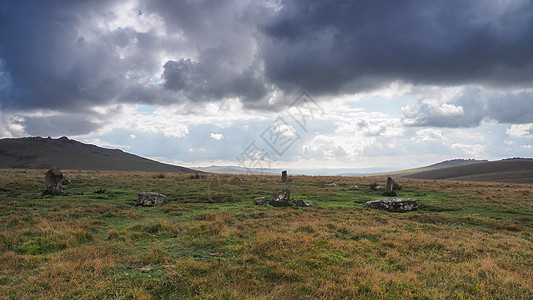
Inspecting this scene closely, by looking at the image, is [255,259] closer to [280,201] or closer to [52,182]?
[280,201]

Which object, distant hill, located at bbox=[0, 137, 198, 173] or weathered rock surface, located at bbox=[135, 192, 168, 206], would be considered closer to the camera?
weathered rock surface, located at bbox=[135, 192, 168, 206]

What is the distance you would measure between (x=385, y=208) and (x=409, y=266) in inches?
516

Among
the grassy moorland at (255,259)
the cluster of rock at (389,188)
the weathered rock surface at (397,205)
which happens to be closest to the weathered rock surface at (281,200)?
the grassy moorland at (255,259)

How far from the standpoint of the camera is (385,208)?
2083cm

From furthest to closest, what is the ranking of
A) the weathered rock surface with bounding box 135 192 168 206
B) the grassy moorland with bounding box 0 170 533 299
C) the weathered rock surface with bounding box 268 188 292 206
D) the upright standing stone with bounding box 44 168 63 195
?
the upright standing stone with bounding box 44 168 63 195
the weathered rock surface with bounding box 268 188 292 206
the weathered rock surface with bounding box 135 192 168 206
the grassy moorland with bounding box 0 170 533 299

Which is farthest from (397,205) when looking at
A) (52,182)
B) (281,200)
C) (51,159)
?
(51,159)

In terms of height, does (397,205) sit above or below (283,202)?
below

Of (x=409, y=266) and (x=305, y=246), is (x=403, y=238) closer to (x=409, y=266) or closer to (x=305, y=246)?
(x=409, y=266)

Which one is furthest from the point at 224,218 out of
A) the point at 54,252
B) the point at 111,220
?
the point at 54,252

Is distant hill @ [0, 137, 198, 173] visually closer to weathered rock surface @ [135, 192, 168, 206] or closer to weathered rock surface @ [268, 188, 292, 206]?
weathered rock surface @ [135, 192, 168, 206]

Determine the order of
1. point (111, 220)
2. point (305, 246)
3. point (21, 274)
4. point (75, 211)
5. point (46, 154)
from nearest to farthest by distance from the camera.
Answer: point (21, 274) → point (305, 246) → point (111, 220) → point (75, 211) → point (46, 154)

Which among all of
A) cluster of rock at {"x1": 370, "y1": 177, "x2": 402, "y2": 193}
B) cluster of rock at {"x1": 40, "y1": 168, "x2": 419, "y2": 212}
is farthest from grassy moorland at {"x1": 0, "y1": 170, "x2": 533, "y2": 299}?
cluster of rock at {"x1": 370, "y1": 177, "x2": 402, "y2": 193}

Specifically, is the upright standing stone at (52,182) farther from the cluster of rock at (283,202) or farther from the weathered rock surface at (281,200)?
the weathered rock surface at (281,200)

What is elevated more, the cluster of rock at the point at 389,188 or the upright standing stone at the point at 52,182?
the upright standing stone at the point at 52,182
